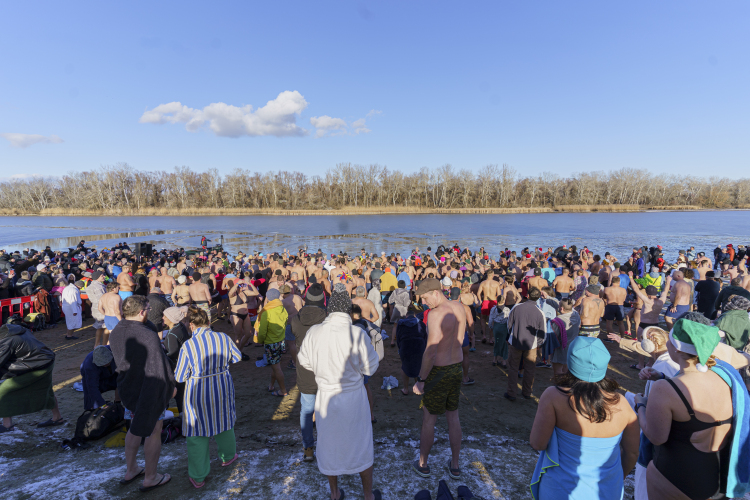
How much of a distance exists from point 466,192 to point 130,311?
95.8m

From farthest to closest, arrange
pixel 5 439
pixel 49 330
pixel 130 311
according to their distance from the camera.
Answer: pixel 49 330
pixel 5 439
pixel 130 311

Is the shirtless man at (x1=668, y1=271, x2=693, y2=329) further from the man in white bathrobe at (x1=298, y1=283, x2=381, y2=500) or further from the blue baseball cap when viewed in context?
the man in white bathrobe at (x1=298, y1=283, x2=381, y2=500)

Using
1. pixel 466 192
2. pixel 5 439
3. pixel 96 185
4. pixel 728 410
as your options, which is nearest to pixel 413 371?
pixel 728 410

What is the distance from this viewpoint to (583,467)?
6.36 ft

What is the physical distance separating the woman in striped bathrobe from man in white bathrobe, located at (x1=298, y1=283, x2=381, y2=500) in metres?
0.89

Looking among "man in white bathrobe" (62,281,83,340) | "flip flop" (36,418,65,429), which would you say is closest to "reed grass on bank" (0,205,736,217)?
"man in white bathrobe" (62,281,83,340)

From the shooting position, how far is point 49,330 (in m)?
8.59

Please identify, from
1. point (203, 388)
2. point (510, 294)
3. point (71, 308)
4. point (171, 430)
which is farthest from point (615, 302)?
point (71, 308)

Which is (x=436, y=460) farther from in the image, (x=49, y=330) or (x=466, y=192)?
(x=466, y=192)

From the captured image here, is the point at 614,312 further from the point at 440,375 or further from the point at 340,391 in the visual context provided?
the point at 340,391

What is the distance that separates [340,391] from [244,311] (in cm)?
521

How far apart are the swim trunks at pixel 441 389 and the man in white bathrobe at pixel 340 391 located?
738mm

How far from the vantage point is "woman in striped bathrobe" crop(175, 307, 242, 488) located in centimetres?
312

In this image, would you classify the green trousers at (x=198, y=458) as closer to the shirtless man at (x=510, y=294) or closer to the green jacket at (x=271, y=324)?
the green jacket at (x=271, y=324)
